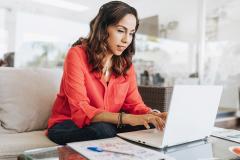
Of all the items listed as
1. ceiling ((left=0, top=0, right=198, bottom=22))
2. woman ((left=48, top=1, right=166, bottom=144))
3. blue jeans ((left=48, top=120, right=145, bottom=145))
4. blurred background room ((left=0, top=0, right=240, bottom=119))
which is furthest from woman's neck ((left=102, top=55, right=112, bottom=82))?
ceiling ((left=0, top=0, right=198, bottom=22))

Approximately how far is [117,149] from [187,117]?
0.85 feet

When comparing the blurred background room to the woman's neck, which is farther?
the blurred background room

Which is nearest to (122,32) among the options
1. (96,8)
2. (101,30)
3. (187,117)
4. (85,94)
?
(101,30)

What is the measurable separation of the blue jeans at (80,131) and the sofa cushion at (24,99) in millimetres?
280

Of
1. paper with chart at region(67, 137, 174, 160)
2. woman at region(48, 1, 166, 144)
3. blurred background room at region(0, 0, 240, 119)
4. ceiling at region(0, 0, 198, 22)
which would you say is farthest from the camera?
ceiling at region(0, 0, 198, 22)

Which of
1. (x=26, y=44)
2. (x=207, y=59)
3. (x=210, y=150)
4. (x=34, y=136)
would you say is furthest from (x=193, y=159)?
(x=26, y=44)

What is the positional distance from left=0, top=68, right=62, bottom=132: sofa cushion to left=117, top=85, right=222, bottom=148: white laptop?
0.69 meters

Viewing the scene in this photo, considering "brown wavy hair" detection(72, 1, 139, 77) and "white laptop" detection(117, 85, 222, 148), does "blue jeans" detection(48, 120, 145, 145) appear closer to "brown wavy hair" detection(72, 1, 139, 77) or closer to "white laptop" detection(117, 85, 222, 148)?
"white laptop" detection(117, 85, 222, 148)

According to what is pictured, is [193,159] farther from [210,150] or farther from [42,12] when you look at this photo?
[42,12]

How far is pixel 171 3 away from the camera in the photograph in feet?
12.3

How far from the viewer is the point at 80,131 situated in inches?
42.3

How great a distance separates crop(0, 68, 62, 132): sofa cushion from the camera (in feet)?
4.85

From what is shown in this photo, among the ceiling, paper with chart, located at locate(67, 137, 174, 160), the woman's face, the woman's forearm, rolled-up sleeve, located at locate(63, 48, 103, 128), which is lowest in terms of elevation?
paper with chart, located at locate(67, 137, 174, 160)

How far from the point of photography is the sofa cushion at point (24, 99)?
1.48 metres
